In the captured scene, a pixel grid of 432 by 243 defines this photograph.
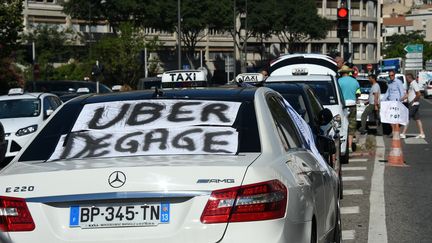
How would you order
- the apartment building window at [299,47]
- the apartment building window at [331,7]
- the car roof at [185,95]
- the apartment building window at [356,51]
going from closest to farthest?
1. the car roof at [185,95]
2. the apartment building window at [299,47]
3. the apartment building window at [331,7]
4. the apartment building window at [356,51]

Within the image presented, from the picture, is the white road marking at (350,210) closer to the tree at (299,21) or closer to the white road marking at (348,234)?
the white road marking at (348,234)

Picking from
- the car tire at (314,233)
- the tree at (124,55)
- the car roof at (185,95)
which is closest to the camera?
the car tire at (314,233)

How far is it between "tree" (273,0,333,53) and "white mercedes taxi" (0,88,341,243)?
67.5 meters

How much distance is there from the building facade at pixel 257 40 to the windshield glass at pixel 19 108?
4988 cm

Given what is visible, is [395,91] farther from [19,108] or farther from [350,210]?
[350,210]

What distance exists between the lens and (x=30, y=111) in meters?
19.3

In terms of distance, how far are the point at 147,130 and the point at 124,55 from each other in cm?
5494

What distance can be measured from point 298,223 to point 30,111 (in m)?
15.1

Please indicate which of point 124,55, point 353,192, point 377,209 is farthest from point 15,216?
point 124,55

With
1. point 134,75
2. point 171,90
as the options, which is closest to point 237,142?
point 171,90

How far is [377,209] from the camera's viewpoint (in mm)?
10812

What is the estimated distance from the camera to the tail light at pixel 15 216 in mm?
4652

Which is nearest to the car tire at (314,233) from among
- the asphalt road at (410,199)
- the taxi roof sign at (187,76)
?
the asphalt road at (410,199)

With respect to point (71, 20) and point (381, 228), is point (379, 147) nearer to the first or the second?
point (381, 228)
